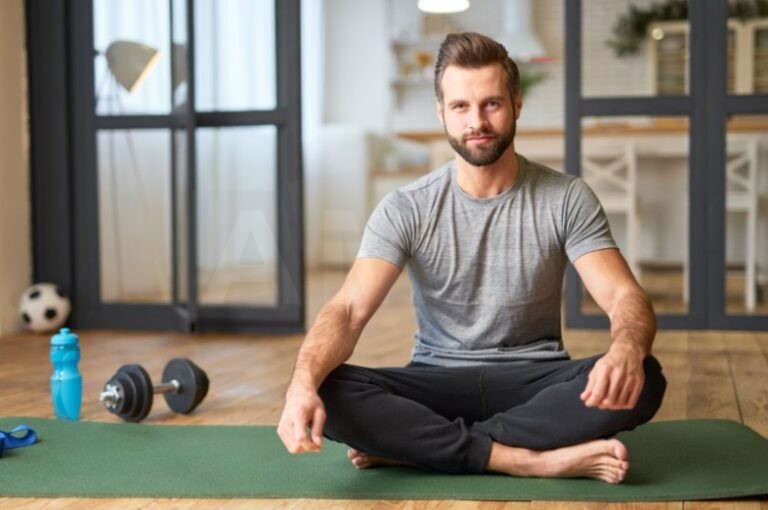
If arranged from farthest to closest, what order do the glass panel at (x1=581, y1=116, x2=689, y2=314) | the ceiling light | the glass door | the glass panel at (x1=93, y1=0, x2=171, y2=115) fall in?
the ceiling light < the glass panel at (x1=581, y1=116, x2=689, y2=314) < the glass panel at (x1=93, y1=0, x2=171, y2=115) < the glass door

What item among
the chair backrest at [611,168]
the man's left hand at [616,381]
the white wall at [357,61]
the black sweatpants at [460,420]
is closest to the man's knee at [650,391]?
the black sweatpants at [460,420]

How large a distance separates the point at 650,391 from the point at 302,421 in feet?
2.03

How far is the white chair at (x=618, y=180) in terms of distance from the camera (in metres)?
4.71

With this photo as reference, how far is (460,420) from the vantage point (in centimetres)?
188

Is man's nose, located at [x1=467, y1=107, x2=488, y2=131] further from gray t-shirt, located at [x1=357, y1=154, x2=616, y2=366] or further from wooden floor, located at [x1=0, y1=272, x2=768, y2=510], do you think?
wooden floor, located at [x1=0, y1=272, x2=768, y2=510]

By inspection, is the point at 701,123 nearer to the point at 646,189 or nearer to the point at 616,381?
the point at 646,189

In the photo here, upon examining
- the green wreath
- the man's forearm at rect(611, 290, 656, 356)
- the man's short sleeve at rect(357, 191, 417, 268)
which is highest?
the green wreath

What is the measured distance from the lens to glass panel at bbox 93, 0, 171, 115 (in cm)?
428

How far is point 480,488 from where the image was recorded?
71.7 inches

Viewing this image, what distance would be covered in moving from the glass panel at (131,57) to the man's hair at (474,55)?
8.32 ft

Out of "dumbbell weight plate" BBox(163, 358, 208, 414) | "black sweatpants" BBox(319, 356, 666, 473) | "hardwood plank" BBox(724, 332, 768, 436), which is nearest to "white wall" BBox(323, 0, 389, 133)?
"hardwood plank" BBox(724, 332, 768, 436)

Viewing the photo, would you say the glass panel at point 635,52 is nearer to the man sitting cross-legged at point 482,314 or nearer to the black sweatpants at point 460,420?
the man sitting cross-legged at point 482,314

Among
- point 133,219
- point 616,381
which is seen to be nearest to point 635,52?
point 133,219

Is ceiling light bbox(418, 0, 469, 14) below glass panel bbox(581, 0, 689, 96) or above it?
above
